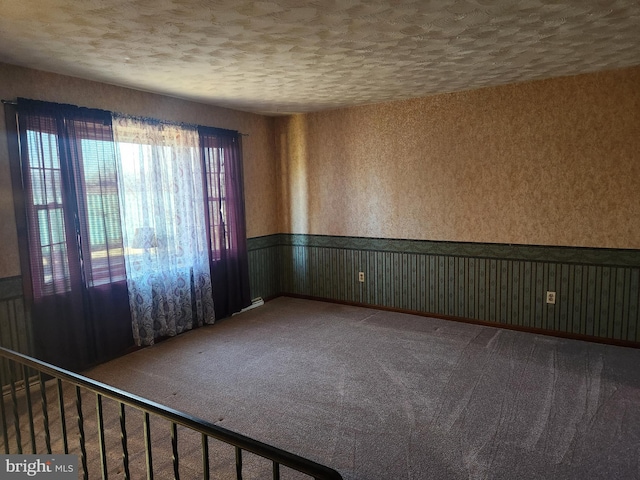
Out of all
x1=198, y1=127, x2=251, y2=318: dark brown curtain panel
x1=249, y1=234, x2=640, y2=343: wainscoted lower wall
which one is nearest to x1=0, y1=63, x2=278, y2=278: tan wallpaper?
x1=198, y1=127, x2=251, y2=318: dark brown curtain panel

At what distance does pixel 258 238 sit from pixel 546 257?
10.9ft

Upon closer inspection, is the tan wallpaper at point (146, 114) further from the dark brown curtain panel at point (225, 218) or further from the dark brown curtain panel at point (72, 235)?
the dark brown curtain panel at point (225, 218)

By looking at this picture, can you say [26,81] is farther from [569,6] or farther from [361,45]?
[569,6]

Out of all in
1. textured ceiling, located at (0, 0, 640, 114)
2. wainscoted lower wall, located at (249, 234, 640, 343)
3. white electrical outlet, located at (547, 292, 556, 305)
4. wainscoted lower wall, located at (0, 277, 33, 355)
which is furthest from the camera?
Result: white electrical outlet, located at (547, 292, 556, 305)

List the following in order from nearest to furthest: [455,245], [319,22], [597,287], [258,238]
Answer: [319,22]
[597,287]
[455,245]
[258,238]

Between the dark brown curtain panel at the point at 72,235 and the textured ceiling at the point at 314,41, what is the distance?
1.60 ft

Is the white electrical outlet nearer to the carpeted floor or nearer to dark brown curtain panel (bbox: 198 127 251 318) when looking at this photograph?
the carpeted floor

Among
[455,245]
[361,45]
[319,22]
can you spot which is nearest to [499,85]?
[455,245]

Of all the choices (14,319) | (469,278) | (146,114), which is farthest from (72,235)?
(469,278)

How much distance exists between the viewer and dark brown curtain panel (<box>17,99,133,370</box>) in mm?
3250

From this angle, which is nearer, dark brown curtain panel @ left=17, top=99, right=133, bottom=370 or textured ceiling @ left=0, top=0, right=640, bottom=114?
textured ceiling @ left=0, top=0, right=640, bottom=114

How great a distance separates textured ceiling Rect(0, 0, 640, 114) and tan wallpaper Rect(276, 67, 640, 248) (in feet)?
1.12

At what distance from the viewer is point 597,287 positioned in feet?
13.0

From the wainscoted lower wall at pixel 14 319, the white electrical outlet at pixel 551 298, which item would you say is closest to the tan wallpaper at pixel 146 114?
the wainscoted lower wall at pixel 14 319
